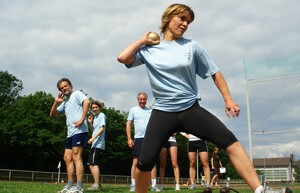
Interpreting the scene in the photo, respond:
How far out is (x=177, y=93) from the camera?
4.00 metres

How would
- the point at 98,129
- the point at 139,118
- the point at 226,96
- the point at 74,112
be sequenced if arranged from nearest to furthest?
the point at 226,96
the point at 74,112
the point at 139,118
the point at 98,129

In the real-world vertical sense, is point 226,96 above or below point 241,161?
above

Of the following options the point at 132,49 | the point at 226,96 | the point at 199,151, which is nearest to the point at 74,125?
the point at 132,49

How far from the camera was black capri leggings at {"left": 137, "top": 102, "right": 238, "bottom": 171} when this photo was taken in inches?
152

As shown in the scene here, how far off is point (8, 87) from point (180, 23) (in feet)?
236

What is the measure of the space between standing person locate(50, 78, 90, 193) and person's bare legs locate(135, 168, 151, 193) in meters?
3.54

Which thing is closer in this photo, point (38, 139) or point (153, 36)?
point (153, 36)

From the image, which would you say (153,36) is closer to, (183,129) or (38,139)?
(183,129)

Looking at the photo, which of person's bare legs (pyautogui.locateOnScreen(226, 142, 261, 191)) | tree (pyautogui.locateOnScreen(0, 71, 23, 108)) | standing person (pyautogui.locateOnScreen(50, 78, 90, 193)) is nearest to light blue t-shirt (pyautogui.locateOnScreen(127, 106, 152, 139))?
standing person (pyautogui.locateOnScreen(50, 78, 90, 193))

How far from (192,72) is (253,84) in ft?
61.6

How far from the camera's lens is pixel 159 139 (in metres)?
3.95

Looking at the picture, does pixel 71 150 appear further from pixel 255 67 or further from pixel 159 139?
pixel 255 67

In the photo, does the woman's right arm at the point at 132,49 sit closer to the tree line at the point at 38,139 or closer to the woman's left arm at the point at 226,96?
the woman's left arm at the point at 226,96

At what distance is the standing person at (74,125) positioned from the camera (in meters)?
7.60
